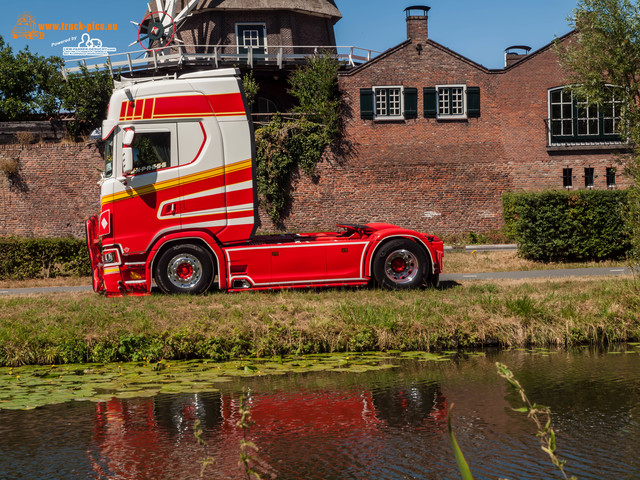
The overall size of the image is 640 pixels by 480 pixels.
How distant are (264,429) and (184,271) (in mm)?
7370

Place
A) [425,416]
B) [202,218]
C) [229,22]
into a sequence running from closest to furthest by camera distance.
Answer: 1. [425,416]
2. [202,218]
3. [229,22]

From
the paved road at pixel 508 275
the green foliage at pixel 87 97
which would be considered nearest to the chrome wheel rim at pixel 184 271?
the paved road at pixel 508 275

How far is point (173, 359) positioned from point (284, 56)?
87.8 feet

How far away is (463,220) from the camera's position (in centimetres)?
3459

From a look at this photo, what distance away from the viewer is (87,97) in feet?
118

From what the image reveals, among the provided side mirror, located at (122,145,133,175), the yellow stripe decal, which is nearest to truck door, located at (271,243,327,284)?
the yellow stripe decal

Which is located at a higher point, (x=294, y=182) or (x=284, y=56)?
(x=284, y=56)

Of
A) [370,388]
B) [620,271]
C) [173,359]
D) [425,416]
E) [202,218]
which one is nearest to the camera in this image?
[425,416]

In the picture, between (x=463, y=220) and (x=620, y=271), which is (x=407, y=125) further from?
(x=620, y=271)

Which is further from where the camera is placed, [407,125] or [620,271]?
[407,125]

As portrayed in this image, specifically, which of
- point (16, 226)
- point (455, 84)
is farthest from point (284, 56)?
point (16, 226)

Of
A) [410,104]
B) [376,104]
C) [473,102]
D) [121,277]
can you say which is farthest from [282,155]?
[121,277]

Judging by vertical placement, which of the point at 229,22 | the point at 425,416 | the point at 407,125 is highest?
the point at 229,22

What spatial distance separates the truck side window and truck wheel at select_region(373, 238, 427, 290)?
440 cm
